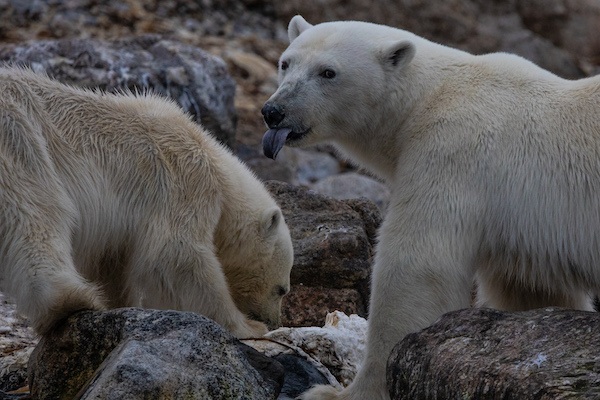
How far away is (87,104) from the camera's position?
19.3 ft

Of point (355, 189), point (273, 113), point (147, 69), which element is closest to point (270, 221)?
point (273, 113)

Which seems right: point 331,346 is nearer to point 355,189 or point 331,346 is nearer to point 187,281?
point 187,281

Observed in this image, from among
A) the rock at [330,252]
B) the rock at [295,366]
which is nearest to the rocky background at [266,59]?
the rock at [330,252]

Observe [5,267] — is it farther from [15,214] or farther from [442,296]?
[442,296]

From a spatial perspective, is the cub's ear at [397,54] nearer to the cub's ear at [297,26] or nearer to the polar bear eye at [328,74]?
the polar bear eye at [328,74]

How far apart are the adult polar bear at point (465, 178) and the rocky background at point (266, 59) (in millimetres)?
1630

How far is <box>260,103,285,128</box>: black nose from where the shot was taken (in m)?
5.42

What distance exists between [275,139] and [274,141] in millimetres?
14

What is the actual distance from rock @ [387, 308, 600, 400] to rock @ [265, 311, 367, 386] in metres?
1.11

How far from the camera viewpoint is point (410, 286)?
16.2 feet

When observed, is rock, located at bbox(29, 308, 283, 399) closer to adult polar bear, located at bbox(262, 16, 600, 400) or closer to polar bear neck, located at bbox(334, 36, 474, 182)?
adult polar bear, located at bbox(262, 16, 600, 400)

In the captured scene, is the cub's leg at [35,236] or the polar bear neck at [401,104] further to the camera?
the polar bear neck at [401,104]

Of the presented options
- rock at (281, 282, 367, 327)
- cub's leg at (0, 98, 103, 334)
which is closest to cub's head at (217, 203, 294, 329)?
rock at (281, 282, 367, 327)

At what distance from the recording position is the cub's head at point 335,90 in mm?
5434
